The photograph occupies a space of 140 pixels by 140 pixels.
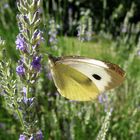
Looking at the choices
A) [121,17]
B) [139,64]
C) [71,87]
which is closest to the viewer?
[71,87]

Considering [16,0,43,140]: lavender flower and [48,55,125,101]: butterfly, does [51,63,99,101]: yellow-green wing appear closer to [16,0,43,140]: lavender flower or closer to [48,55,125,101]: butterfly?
[48,55,125,101]: butterfly

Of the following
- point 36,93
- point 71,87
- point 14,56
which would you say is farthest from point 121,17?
point 71,87

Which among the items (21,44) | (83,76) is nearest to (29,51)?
(21,44)

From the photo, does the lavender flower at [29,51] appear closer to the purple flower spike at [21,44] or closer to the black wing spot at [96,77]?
the purple flower spike at [21,44]

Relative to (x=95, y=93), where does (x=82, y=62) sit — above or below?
above

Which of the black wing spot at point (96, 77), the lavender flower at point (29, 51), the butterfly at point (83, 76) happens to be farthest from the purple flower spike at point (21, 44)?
the black wing spot at point (96, 77)

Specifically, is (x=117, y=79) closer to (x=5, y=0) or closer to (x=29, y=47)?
Result: (x=29, y=47)

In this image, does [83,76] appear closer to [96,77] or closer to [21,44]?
[96,77]

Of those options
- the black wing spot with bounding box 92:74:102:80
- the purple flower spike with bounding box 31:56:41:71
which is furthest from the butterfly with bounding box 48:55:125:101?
the purple flower spike with bounding box 31:56:41:71

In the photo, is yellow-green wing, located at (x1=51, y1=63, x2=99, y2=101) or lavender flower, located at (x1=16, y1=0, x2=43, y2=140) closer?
lavender flower, located at (x1=16, y1=0, x2=43, y2=140)
